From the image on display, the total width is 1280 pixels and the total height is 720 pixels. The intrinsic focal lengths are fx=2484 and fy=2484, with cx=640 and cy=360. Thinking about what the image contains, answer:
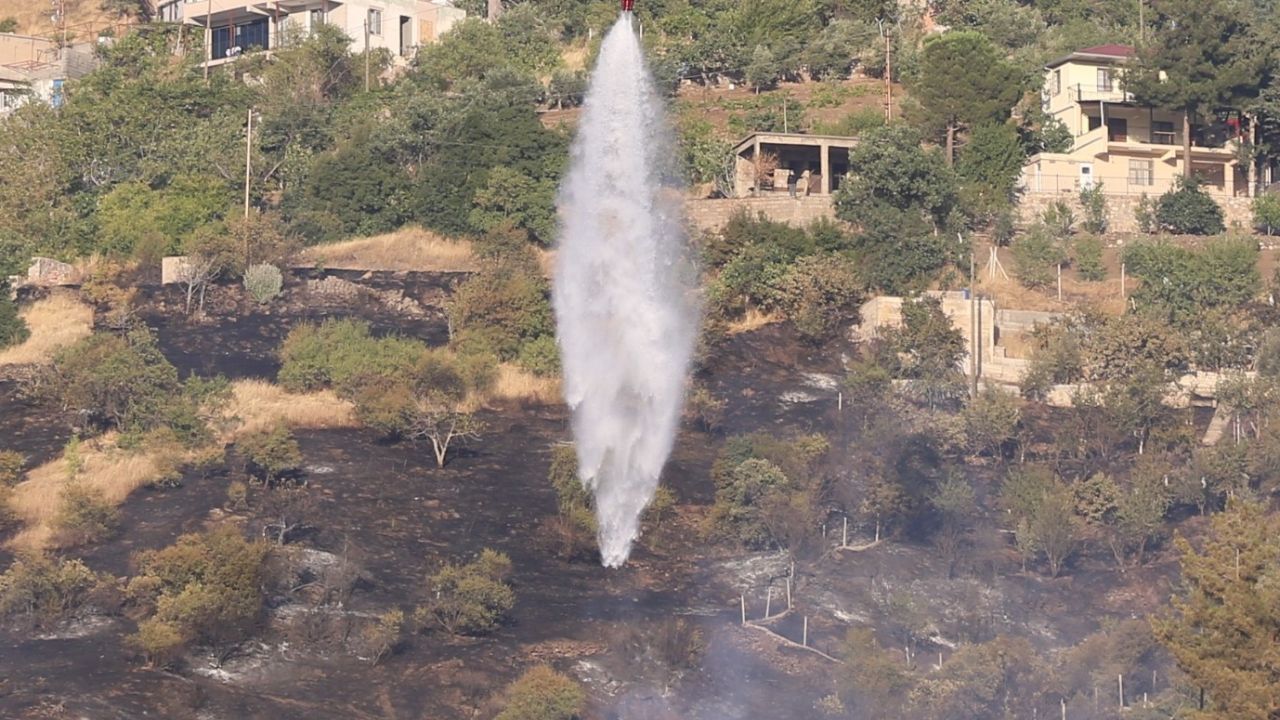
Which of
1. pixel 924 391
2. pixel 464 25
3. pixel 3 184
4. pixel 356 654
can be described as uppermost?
pixel 464 25

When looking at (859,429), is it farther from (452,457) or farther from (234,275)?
(234,275)

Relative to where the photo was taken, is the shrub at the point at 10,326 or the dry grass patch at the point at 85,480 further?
the shrub at the point at 10,326

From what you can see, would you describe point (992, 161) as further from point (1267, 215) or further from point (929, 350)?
point (929, 350)

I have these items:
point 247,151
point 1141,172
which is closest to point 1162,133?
point 1141,172

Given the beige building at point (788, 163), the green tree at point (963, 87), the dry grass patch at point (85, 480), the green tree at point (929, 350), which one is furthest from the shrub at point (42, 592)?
the green tree at point (963, 87)

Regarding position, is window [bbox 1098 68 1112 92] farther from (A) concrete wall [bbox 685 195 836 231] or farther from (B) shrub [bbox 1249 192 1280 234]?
(A) concrete wall [bbox 685 195 836 231]

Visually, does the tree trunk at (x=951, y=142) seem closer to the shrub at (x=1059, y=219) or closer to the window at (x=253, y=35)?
the shrub at (x=1059, y=219)

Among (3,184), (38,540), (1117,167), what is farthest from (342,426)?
(1117,167)
